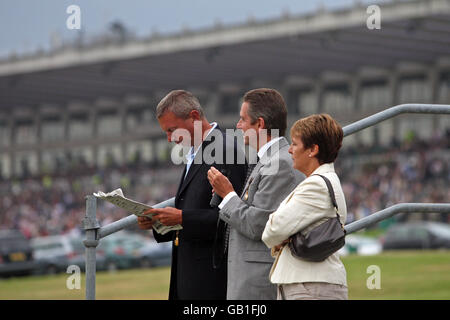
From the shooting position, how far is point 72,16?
9.10 m

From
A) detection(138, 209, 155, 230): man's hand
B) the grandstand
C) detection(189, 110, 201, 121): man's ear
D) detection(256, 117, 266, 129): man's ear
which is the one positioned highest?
the grandstand

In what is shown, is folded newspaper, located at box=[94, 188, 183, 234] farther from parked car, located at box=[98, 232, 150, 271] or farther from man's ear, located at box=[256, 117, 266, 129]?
parked car, located at box=[98, 232, 150, 271]

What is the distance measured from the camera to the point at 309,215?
3818mm

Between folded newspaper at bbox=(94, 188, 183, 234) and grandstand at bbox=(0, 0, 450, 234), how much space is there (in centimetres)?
2680

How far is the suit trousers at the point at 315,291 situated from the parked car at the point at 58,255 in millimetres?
23116

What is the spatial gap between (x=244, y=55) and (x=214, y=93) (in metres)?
7.97

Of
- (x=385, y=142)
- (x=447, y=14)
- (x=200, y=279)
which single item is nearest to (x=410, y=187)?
(x=447, y=14)

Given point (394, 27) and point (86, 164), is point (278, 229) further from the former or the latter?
point (86, 164)

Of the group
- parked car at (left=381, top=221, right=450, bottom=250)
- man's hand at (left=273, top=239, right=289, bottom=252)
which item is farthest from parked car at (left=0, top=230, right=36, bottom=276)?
man's hand at (left=273, top=239, right=289, bottom=252)

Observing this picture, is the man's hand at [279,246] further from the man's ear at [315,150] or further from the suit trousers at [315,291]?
the man's ear at [315,150]

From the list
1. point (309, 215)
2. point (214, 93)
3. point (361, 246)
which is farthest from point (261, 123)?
point (214, 93)

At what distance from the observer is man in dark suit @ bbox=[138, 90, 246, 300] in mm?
4453

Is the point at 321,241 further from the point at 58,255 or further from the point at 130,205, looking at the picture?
the point at 58,255
